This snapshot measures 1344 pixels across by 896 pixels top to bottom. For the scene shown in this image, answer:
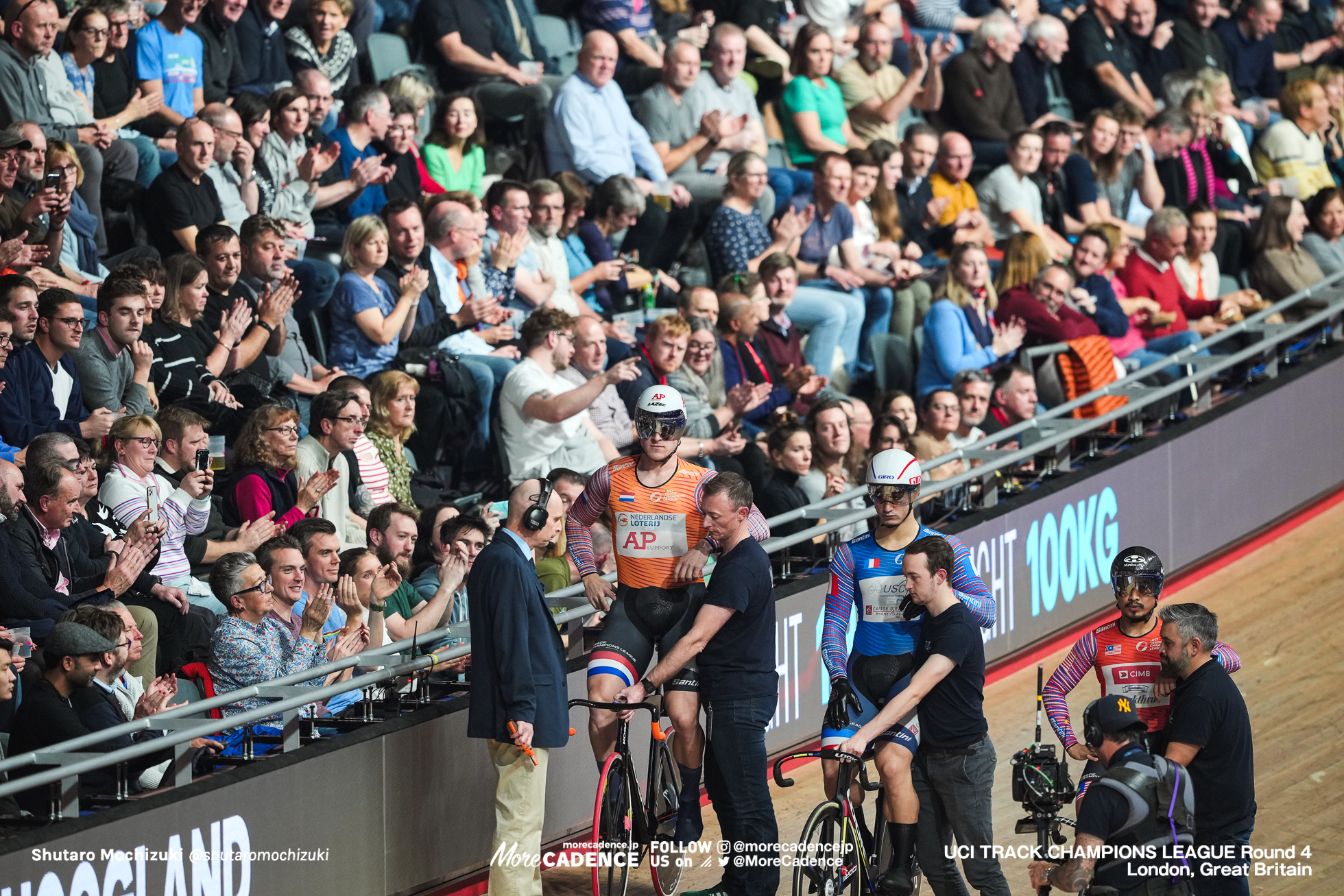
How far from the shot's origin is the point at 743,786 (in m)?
6.96

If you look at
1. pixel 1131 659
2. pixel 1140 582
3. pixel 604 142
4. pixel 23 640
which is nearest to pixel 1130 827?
pixel 1131 659

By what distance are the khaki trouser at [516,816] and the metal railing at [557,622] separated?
0.60 metres

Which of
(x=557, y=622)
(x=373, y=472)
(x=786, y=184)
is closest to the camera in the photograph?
(x=557, y=622)

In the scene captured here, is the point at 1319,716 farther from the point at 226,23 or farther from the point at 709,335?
the point at 226,23

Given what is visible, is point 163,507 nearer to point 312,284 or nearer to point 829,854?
point 312,284

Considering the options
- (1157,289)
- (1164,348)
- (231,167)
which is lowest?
(1164,348)

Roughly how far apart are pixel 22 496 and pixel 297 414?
1790mm

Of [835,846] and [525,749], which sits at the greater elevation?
[525,749]

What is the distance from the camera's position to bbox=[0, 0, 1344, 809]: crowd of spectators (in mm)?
7590

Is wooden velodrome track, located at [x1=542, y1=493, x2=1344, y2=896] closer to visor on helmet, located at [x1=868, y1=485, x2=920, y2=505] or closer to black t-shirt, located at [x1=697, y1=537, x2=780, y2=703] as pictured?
black t-shirt, located at [x1=697, y1=537, x2=780, y2=703]

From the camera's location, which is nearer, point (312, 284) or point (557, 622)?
point (557, 622)

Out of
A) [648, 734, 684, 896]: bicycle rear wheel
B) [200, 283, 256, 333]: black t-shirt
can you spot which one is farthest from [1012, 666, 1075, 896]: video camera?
[200, 283, 256, 333]: black t-shirt

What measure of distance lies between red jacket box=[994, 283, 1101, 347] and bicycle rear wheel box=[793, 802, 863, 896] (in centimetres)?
624

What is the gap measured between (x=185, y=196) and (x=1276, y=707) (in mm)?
6502
